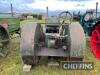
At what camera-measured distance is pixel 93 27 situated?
7016mm

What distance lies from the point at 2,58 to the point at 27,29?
143 centimetres

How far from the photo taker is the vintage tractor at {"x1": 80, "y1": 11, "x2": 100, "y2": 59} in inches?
268

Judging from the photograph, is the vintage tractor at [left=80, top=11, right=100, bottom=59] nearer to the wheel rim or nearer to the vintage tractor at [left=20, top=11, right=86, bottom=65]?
the wheel rim

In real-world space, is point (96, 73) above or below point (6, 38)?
below

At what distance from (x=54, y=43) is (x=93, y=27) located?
242 centimetres

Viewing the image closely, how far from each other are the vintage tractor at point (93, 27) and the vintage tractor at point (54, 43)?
1808 millimetres

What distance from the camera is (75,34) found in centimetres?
473

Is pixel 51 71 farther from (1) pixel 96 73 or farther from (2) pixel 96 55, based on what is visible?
(2) pixel 96 55

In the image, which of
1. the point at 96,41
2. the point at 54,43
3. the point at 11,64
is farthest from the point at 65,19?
the point at 11,64

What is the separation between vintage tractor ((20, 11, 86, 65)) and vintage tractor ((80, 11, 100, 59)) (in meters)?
1.81

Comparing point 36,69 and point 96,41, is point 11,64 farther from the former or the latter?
point 96,41

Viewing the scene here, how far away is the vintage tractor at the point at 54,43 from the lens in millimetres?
4678

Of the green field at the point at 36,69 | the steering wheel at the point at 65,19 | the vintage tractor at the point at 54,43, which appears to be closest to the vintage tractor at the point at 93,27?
the green field at the point at 36,69

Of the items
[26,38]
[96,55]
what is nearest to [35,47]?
[26,38]
